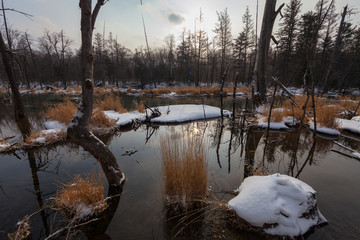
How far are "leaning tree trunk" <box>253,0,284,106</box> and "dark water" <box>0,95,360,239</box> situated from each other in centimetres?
311

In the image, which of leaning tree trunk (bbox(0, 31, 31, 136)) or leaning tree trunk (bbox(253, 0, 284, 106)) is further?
leaning tree trunk (bbox(253, 0, 284, 106))

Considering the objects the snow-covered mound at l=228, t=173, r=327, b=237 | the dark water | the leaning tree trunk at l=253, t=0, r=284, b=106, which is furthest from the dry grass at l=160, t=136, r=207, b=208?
the leaning tree trunk at l=253, t=0, r=284, b=106

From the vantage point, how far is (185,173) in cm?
193

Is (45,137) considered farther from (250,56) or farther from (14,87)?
(250,56)

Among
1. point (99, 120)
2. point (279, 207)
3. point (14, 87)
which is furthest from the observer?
point (14, 87)

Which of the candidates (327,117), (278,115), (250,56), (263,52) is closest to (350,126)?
(327,117)

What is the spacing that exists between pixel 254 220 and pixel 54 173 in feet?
11.5

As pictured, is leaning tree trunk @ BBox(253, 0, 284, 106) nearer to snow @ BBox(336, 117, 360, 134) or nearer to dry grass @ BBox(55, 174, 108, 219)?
snow @ BBox(336, 117, 360, 134)

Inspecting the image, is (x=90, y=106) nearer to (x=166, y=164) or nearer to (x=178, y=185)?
(x=166, y=164)

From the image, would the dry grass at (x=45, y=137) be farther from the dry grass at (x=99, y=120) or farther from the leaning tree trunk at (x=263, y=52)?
the leaning tree trunk at (x=263, y=52)

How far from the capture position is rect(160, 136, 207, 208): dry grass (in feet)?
6.36

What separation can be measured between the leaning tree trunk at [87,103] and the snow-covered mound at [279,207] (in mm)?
1875

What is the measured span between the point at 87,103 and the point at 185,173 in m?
1.60

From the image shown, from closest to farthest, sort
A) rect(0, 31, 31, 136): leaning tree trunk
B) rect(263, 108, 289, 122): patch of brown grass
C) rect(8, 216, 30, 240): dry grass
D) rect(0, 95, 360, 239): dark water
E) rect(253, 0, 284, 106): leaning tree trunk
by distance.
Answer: rect(8, 216, 30, 240): dry grass
rect(0, 95, 360, 239): dark water
rect(0, 31, 31, 136): leaning tree trunk
rect(263, 108, 289, 122): patch of brown grass
rect(253, 0, 284, 106): leaning tree trunk
